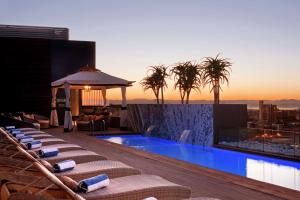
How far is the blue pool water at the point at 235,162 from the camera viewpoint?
784cm

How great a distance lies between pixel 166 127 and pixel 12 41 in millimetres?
9730

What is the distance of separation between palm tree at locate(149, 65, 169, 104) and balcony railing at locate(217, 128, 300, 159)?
929 cm

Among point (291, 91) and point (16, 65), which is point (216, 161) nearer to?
point (16, 65)

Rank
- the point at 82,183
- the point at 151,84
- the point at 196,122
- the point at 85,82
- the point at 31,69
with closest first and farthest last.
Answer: the point at 82,183 < the point at 196,122 < the point at 85,82 < the point at 31,69 < the point at 151,84

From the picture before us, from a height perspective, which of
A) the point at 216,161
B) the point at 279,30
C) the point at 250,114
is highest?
the point at 279,30

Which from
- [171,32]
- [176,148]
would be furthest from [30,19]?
[176,148]

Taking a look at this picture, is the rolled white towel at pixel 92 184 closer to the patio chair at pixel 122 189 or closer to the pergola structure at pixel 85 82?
the patio chair at pixel 122 189

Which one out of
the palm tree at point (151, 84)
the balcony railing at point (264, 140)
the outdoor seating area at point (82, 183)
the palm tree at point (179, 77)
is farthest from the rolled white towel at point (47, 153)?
the palm tree at point (151, 84)

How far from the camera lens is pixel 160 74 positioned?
20.6 meters

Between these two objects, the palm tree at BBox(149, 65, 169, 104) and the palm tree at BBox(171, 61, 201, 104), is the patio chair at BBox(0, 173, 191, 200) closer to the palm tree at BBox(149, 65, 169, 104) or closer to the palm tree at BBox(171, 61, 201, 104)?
the palm tree at BBox(171, 61, 201, 104)

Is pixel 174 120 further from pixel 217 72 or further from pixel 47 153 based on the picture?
pixel 47 153

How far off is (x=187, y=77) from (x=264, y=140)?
28.1 ft

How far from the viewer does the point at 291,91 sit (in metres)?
25.5

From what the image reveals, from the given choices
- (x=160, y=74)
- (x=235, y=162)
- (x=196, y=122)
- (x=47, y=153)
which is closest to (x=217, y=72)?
(x=196, y=122)
